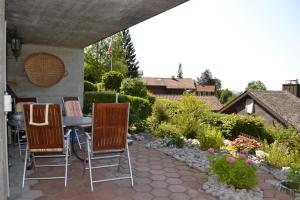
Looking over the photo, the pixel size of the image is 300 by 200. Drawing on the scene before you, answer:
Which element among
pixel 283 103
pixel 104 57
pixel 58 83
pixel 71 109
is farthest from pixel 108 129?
pixel 104 57

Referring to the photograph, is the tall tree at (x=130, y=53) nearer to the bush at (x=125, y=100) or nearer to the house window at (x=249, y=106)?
the house window at (x=249, y=106)

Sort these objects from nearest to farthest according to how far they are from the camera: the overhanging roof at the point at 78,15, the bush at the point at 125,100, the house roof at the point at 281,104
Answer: the overhanging roof at the point at 78,15
the bush at the point at 125,100
the house roof at the point at 281,104

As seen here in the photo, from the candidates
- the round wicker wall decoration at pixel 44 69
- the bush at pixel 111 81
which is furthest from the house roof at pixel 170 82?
the round wicker wall decoration at pixel 44 69

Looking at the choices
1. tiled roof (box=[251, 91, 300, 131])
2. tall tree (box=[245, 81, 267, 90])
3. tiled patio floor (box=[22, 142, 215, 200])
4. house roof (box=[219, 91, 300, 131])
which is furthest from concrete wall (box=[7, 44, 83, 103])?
tall tree (box=[245, 81, 267, 90])

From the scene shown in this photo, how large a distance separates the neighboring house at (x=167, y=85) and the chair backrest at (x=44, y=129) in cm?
4280

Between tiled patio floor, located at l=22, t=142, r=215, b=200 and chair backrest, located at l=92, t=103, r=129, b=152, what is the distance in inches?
20.3

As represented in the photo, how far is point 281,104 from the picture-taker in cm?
1934

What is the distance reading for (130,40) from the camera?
41.8 meters

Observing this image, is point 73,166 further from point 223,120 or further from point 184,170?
point 223,120

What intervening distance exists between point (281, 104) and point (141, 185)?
18.1 m

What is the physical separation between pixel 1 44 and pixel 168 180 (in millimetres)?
2661

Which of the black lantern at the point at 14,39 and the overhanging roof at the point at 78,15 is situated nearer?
the overhanging roof at the point at 78,15

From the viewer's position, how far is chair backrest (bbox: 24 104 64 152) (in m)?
3.47

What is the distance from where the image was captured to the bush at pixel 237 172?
3.44m
